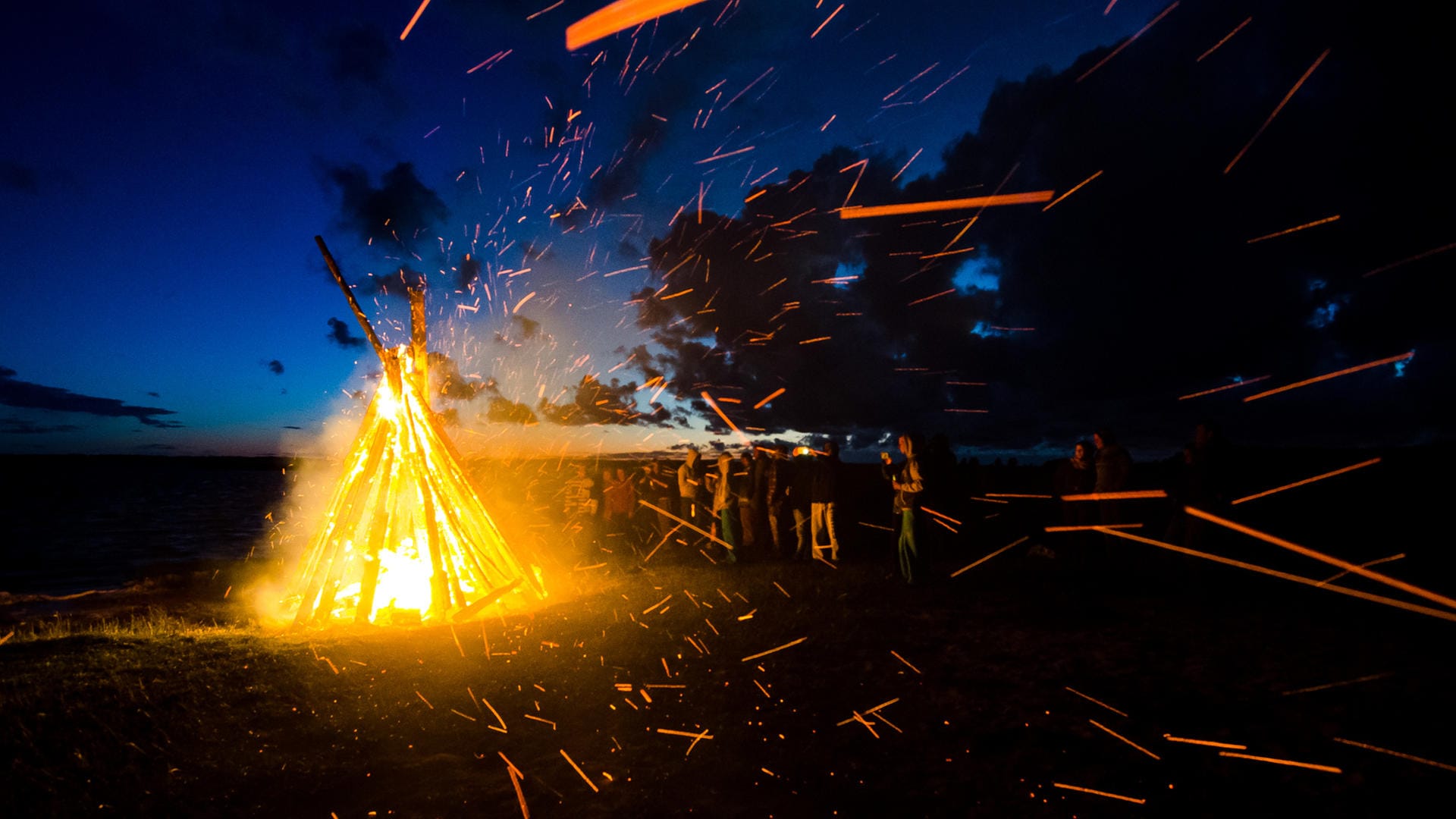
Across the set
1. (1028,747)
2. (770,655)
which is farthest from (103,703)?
(1028,747)

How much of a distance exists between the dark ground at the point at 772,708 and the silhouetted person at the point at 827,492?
213 cm

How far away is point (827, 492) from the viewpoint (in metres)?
9.46

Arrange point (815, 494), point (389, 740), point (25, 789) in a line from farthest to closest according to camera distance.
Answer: point (815, 494) → point (389, 740) → point (25, 789)

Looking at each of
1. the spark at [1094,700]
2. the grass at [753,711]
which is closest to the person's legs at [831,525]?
the grass at [753,711]

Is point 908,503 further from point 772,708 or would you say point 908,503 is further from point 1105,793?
point 1105,793

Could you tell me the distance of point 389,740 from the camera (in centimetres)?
383

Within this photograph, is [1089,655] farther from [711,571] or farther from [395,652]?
[395,652]

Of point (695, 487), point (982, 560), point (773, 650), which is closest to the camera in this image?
point (773, 650)

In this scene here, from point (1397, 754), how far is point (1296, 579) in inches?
247

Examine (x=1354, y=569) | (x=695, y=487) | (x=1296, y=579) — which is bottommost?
(x=1354, y=569)

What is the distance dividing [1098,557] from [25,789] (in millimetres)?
10618

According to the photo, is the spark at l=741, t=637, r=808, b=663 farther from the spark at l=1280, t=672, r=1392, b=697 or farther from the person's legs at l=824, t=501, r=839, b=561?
the person's legs at l=824, t=501, r=839, b=561

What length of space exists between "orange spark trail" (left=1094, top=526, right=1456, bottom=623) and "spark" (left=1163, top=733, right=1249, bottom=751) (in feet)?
14.2

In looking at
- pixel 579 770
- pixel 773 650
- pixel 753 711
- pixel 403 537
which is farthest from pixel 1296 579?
pixel 403 537
